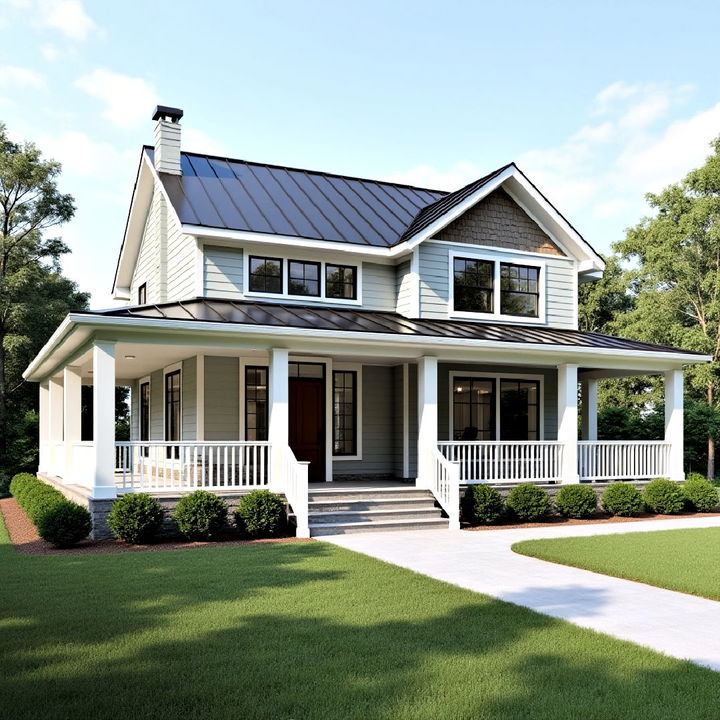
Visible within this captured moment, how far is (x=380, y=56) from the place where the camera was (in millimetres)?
16969

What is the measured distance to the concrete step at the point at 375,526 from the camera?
1227 centimetres

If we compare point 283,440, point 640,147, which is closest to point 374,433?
point 283,440

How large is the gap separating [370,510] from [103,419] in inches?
189

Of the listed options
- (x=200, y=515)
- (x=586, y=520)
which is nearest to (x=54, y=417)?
(x=200, y=515)

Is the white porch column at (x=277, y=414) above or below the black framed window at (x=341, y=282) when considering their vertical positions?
below

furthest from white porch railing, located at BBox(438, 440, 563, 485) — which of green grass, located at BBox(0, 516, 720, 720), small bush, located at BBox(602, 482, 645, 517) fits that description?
green grass, located at BBox(0, 516, 720, 720)

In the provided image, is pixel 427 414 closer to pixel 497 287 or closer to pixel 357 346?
pixel 357 346

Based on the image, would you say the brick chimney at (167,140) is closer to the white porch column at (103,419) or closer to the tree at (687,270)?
the white porch column at (103,419)

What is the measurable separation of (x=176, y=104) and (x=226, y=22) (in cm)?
348

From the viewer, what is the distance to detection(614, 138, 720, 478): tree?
26922 millimetres

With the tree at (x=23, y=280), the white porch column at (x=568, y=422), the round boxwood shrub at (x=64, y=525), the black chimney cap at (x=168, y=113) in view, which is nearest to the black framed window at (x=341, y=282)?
the white porch column at (x=568, y=422)

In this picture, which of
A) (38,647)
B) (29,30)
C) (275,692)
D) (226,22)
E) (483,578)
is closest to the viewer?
(275,692)

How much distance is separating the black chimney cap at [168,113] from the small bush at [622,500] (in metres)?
12.6

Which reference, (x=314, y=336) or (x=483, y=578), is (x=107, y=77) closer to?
(x=314, y=336)
